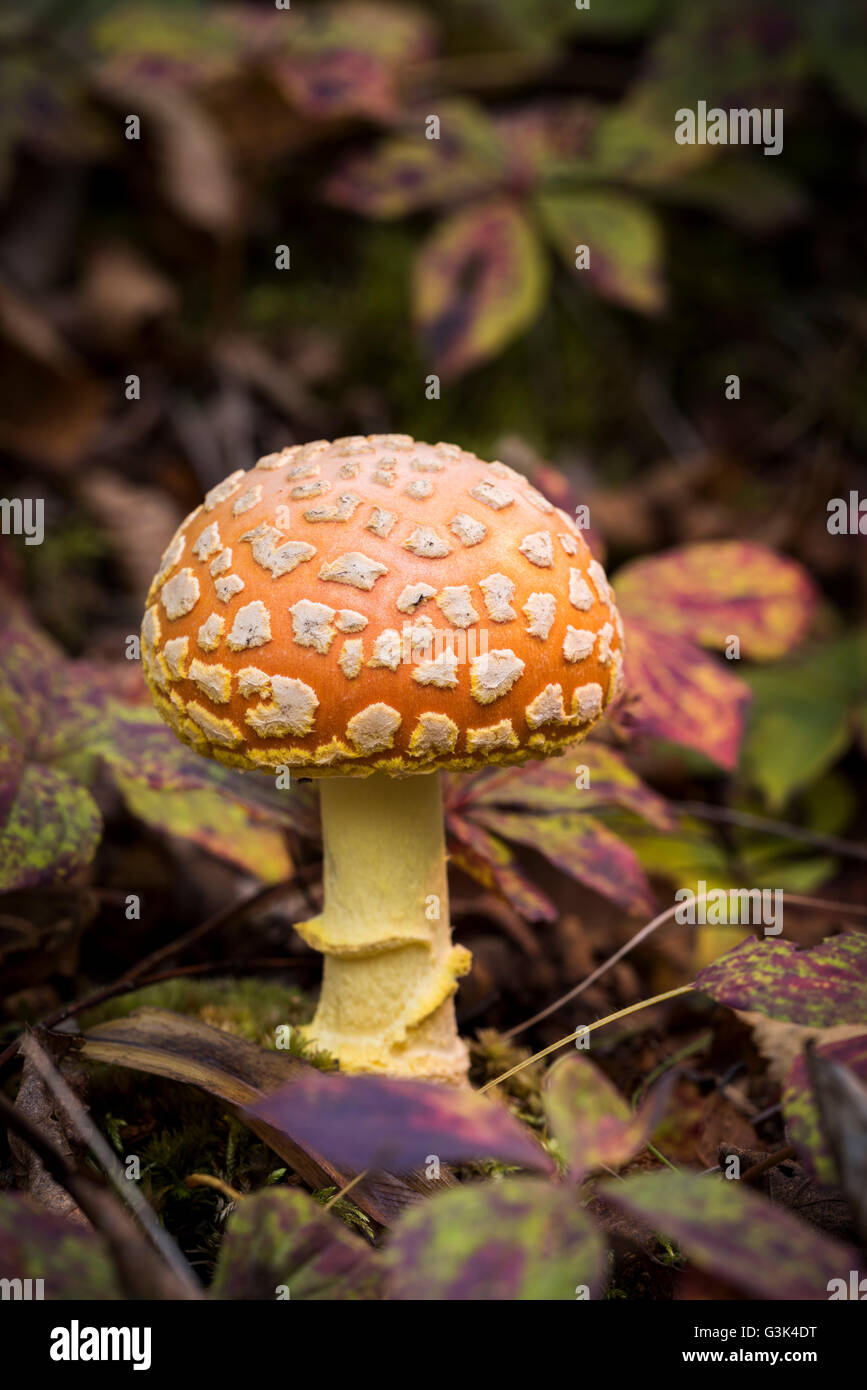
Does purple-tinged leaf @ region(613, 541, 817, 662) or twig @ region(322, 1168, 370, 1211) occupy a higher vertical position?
purple-tinged leaf @ region(613, 541, 817, 662)

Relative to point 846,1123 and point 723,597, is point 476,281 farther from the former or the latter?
point 846,1123

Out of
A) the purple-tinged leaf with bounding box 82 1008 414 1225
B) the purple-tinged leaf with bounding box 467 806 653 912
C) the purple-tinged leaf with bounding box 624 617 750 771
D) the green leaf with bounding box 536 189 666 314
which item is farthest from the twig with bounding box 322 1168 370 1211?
the green leaf with bounding box 536 189 666 314

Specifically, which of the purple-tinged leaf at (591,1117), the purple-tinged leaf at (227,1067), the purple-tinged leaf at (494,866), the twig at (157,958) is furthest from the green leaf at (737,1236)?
the twig at (157,958)

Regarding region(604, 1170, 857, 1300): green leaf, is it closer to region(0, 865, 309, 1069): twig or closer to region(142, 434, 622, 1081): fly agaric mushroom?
region(142, 434, 622, 1081): fly agaric mushroom

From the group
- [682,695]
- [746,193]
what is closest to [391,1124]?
[682,695]
